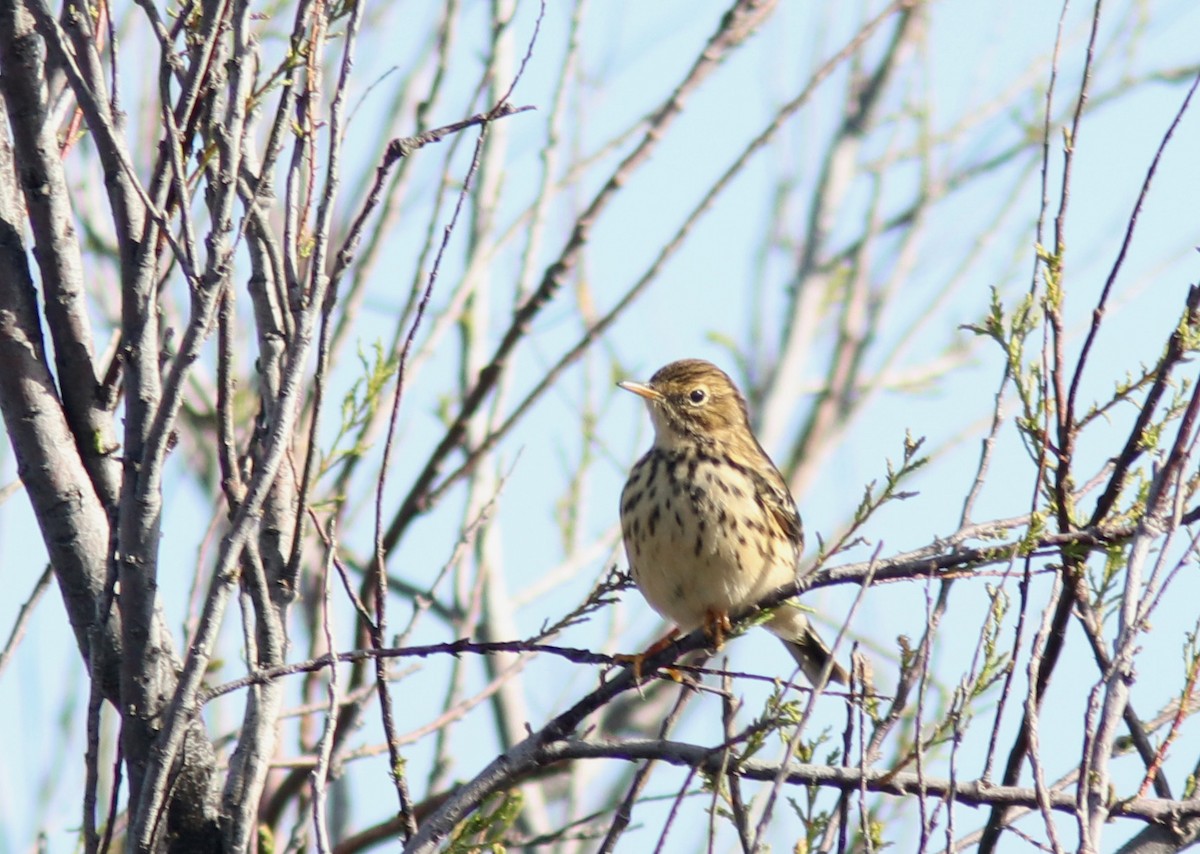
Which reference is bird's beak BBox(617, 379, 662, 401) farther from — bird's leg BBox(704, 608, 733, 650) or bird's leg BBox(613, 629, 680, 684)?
bird's leg BBox(704, 608, 733, 650)

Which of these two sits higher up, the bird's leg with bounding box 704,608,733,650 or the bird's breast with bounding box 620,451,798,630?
the bird's breast with bounding box 620,451,798,630

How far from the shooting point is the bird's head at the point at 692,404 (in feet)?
19.6

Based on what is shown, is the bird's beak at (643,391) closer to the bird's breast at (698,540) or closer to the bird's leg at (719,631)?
the bird's breast at (698,540)

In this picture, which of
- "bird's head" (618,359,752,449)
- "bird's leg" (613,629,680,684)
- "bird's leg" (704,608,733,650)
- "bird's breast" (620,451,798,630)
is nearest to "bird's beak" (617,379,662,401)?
"bird's head" (618,359,752,449)

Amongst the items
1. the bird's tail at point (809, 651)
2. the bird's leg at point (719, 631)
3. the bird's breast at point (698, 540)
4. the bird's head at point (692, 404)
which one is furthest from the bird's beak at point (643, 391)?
the bird's leg at point (719, 631)

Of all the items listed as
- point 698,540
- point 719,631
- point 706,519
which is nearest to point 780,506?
point 706,519

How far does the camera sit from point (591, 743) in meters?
3.32

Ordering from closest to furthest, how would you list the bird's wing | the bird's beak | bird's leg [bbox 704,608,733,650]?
bird's leg [bbox 704,608,733,650]
the bird's wing
the bird's beak

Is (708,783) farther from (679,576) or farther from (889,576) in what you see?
(679,576)

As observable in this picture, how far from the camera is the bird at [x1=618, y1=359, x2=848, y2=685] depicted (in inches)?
204

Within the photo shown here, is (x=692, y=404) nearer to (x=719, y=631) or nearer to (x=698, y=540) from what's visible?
(x=698, y=540)

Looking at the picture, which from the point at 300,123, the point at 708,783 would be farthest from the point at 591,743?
the point at 300,123

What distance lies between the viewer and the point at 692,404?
611cm

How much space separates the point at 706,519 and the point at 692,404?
0.89 m
